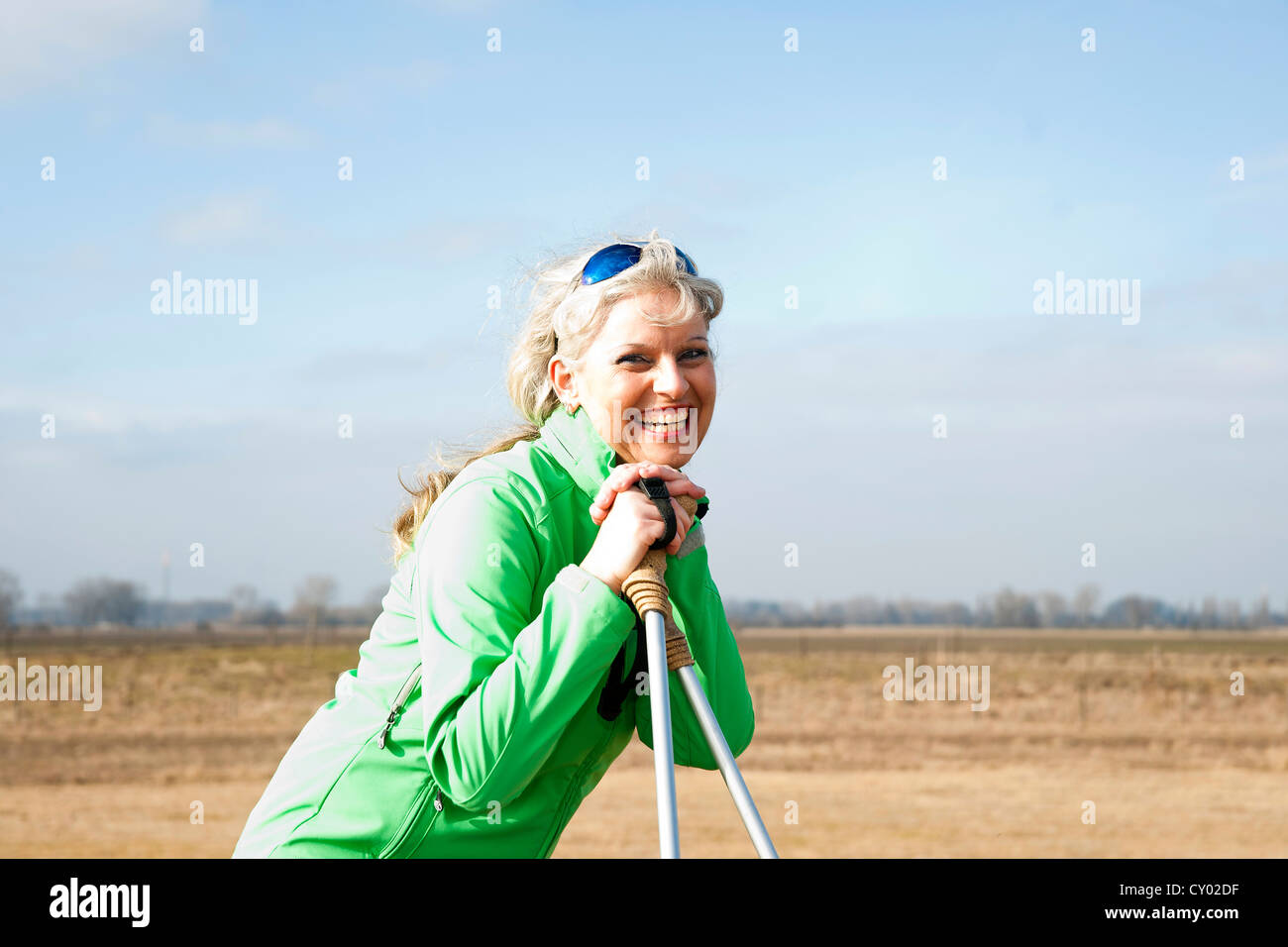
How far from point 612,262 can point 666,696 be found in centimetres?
96

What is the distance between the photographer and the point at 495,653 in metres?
2.16

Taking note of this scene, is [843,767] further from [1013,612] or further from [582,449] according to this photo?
[1013,612]

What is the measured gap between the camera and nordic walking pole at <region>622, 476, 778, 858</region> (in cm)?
208

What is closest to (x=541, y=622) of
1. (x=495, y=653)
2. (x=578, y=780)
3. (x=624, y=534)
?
(x=495, y=653)

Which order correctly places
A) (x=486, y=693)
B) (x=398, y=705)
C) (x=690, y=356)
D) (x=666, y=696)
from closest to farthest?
(x=486, y=693), (x=666, y=696), (x=398, y=705), (x=690, y=356)

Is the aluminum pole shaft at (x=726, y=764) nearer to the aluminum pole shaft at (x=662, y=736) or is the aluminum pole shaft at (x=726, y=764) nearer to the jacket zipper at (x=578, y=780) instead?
the aluminum pole shaft at (x=662, y=736)

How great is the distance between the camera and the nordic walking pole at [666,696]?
2.08 m

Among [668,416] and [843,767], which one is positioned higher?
[668,416]

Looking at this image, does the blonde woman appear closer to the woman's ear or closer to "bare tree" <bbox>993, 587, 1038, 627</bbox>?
the woman's ear
